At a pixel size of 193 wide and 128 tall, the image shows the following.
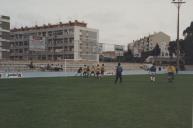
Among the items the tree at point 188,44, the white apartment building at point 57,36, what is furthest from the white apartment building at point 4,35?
the tree at point 188,44

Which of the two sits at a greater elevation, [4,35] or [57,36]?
[57,36]

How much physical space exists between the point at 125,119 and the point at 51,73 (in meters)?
43.0

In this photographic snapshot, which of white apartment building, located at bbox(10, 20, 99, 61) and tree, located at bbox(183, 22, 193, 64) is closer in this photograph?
tree, located at bbox(183, 22, 193, 64)

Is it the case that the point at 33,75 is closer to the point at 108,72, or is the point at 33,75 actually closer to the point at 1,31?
the point at 108,72

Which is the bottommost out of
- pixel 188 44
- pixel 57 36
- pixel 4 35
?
pixel 188 44

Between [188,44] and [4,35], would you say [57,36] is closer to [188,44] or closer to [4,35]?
[4,35]

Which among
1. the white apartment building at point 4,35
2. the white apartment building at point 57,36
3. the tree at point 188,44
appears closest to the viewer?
the tree at point 188,44

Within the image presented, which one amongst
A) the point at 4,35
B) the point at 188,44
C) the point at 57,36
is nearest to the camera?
the point at 188,44

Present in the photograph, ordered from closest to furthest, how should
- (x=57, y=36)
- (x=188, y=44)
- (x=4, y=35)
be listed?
(x=188, y=44) < (x=4, y=35) < (x=57, y=36)

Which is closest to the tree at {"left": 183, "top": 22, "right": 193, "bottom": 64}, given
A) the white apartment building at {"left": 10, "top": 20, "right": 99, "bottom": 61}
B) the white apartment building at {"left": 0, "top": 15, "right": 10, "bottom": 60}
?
the white apartment building at {"left": 10, "top": 20, "right": 99, "bottom": 61}

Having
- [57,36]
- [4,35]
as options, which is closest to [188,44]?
[57,36]

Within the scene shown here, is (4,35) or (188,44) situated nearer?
(188,44)

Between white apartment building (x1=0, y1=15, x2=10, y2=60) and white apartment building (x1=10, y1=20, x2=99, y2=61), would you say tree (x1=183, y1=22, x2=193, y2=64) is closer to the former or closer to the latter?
white apartment building (x1=10, y1=20, x2=99, y2=61)

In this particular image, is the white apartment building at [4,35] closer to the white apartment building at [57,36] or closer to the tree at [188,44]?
the white apartment building at [57,36]
